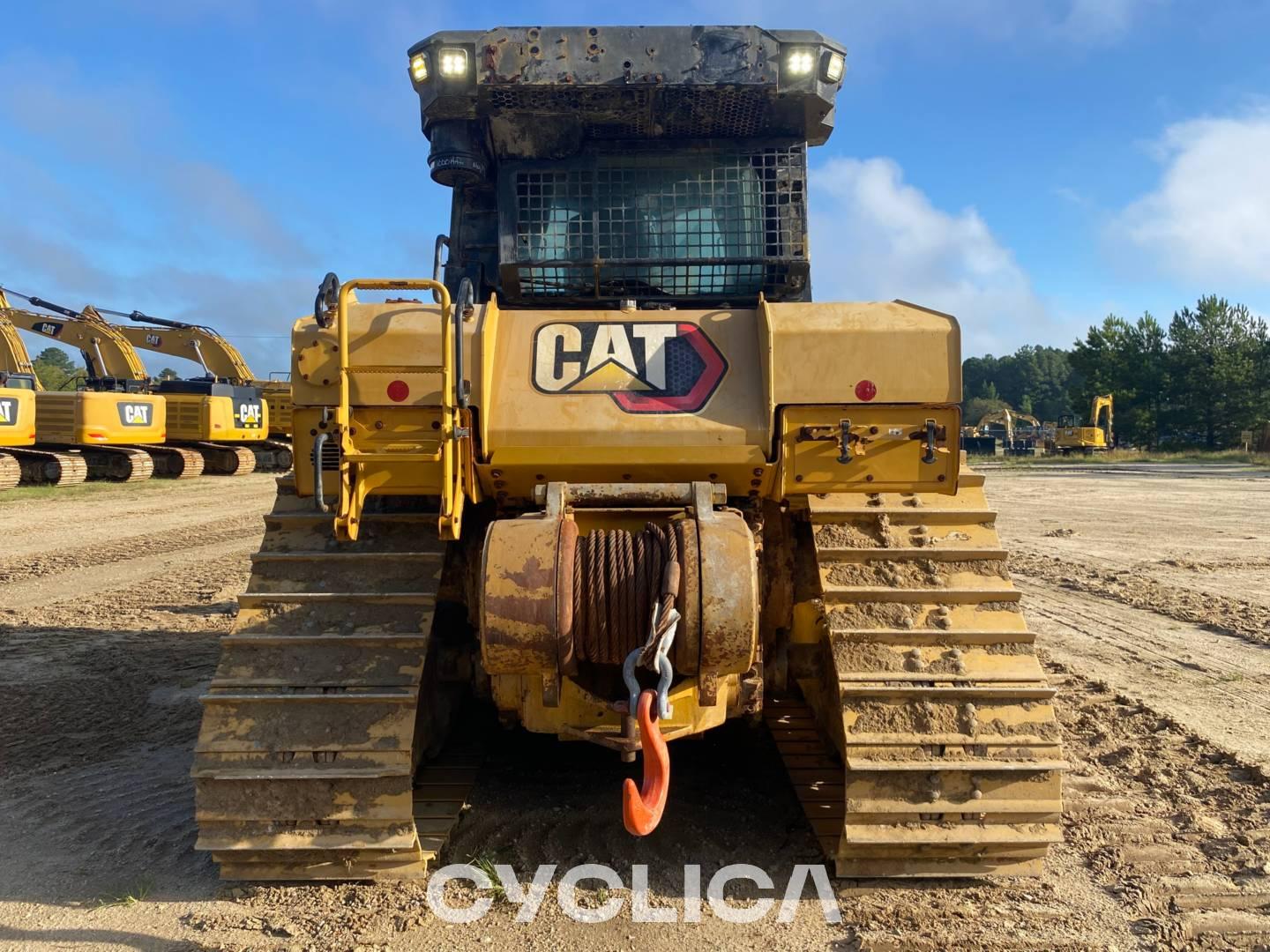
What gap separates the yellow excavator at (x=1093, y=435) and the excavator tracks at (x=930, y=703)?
4330cm

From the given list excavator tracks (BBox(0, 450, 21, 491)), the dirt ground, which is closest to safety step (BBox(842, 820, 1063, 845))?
the dirt ground

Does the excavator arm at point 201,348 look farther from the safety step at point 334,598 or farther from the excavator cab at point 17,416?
the safety step at point 334,598

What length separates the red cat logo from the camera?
11.4 ft

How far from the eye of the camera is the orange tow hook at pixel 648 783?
2566 mm

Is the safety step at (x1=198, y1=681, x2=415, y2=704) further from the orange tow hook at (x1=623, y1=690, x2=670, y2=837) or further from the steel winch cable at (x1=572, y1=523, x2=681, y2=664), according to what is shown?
the orange tow hook at (x1=623, y1=690, x2=670, y2=837)

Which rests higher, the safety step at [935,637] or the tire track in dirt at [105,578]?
the safety step at [935,637]

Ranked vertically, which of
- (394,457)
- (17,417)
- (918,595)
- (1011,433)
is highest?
(17,417)

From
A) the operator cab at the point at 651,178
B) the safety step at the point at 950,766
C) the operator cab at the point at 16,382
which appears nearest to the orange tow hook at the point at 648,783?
the safety step at the point at 950,766

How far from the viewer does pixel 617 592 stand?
2871 mm

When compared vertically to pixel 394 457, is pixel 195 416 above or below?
above

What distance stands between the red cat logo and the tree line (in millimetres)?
46788

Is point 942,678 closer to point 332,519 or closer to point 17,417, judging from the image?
point 332,519

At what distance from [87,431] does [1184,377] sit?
4496cm

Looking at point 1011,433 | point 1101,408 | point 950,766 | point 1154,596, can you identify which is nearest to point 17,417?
point 1154,596
